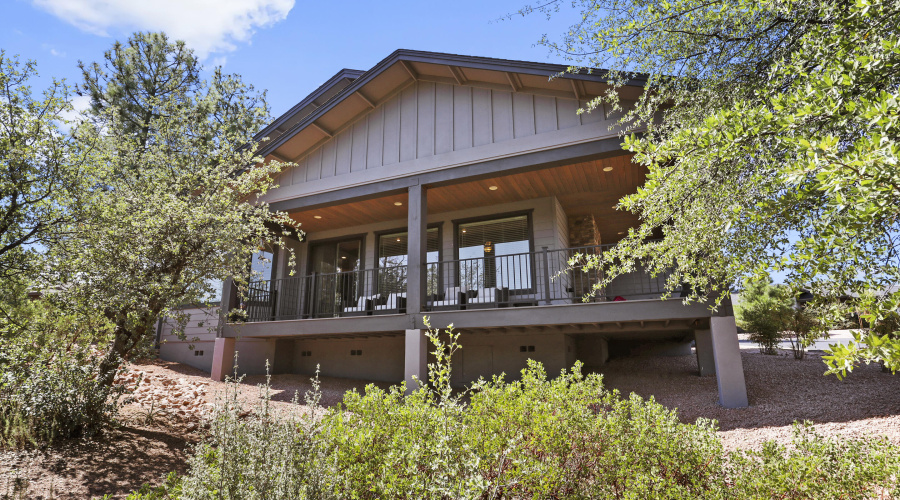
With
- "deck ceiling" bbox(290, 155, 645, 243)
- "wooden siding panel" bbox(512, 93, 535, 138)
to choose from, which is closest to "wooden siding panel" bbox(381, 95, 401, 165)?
"deck ceiling" bbox(290, 155, 645, 243)

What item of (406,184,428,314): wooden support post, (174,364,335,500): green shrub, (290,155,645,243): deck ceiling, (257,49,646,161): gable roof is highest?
(257,49,646,161): gable roof

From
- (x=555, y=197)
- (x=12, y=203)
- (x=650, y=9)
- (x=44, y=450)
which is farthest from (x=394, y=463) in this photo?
(x=555, y=197)

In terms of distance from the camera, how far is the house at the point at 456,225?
7.96 meters

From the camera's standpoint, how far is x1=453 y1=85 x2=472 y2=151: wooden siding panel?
8883 mm

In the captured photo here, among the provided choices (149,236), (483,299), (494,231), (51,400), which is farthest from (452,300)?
(51,400)

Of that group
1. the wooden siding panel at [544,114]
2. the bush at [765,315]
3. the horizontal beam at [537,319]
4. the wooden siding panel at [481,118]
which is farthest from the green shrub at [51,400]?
the bush at [765,315]

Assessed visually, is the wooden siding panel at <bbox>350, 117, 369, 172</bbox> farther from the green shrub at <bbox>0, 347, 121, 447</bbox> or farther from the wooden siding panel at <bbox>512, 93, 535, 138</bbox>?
the green shrub at <bbox>0, 347, 121, 447</bbox>

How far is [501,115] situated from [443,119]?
1.27 m

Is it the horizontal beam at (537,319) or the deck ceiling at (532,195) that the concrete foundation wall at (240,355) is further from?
the deck ceiling at (532,195)

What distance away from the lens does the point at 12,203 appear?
Answer: 16.1 ft

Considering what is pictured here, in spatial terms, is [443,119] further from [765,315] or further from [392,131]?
[765,315]

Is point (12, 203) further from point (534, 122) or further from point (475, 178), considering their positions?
point (534, 122)

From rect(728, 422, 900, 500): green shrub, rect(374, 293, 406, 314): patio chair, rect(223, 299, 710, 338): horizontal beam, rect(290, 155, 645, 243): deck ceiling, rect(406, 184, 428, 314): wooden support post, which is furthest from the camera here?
rect(374, 293, 406, 314): patio chair

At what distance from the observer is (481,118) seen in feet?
29.1
